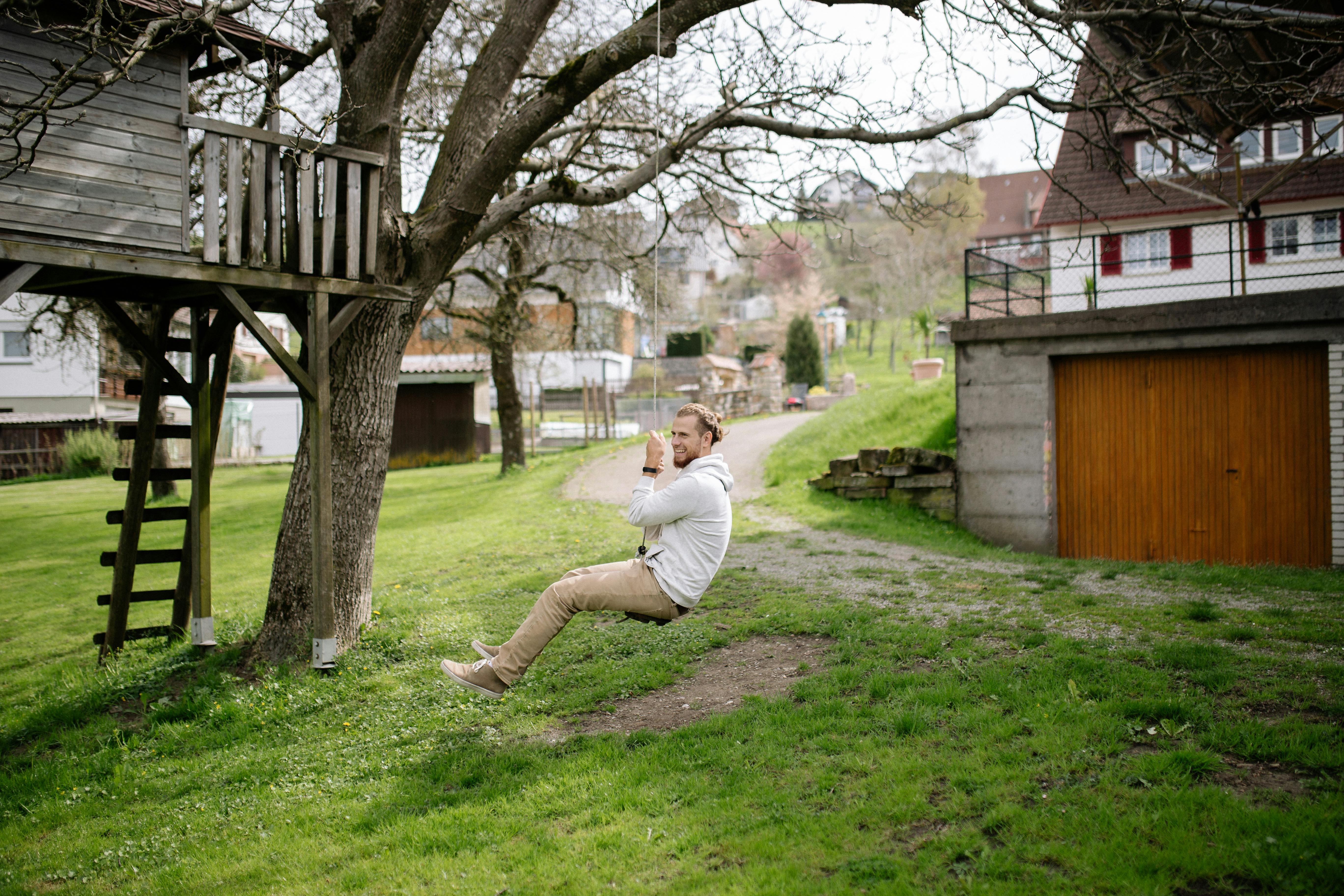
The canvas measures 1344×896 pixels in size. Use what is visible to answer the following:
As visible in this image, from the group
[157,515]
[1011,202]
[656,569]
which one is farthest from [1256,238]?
[1011,202]

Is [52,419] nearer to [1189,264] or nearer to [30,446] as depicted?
[30,446]

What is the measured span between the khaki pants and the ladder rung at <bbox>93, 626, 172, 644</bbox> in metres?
5.19

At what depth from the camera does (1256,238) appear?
2350 centimetres

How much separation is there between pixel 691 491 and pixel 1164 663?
3.38 m

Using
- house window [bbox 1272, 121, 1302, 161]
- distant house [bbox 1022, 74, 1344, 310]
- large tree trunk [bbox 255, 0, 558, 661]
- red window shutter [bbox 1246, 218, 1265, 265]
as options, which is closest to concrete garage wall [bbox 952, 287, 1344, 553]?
large tree trunk [bbox 255, 0, 558, 661]

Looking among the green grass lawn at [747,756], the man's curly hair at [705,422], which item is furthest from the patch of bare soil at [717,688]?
the man's curly hair at [705,422]

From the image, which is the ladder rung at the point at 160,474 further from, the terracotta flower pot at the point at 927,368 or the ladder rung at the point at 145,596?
the terracotta flower pot at the point at 927,368

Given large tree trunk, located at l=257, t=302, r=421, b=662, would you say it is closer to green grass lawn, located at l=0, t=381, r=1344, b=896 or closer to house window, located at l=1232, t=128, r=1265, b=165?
green grass lawn, located at l=0, t=381, r=1344, b=896

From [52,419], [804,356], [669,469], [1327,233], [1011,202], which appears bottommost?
[669,469]

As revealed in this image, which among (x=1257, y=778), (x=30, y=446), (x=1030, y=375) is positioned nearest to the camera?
(x=1257, y=778)

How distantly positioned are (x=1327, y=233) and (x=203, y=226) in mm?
25562

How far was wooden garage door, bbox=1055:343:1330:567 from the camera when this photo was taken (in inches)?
465

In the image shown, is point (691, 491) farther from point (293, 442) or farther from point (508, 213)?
point (293, 442)

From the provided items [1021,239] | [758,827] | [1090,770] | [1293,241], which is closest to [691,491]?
[758,827]
